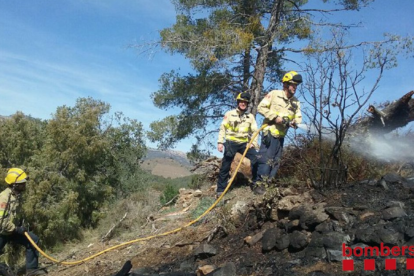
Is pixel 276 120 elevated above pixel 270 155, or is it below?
above

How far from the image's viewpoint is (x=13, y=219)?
275 inches

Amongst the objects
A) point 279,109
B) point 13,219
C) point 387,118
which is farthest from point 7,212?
point 387,118

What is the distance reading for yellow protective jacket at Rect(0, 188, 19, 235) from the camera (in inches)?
263

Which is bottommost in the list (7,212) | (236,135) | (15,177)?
(7,212)

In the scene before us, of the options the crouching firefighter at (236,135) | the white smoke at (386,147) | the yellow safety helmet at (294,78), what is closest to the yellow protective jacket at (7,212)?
the crouching firefighter at (236,135)

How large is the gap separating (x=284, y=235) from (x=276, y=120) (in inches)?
101

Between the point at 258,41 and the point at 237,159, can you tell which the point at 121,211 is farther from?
the point at 258,41

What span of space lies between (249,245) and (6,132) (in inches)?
495

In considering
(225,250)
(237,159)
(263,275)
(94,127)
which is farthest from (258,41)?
(263,275)

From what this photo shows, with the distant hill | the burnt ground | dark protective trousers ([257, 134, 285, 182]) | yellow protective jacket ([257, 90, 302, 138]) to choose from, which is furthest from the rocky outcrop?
the distant hill

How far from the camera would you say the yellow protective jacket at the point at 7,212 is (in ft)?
21.9

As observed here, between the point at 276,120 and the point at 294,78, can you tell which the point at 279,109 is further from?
the point at 294,78

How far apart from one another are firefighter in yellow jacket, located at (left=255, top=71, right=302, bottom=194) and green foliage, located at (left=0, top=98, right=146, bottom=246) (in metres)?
7.58

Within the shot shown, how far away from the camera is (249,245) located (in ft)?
16.5
